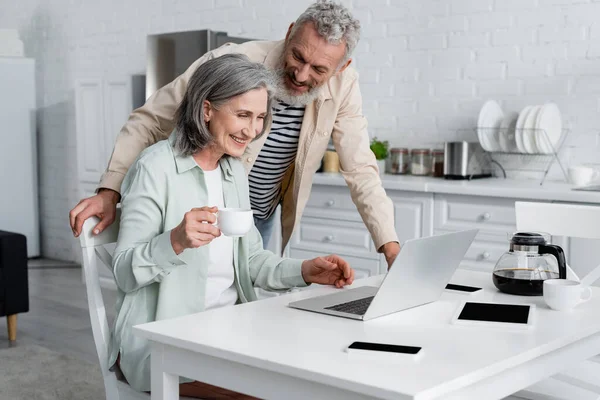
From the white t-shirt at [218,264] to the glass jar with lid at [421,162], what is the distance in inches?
91.2

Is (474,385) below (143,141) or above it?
below

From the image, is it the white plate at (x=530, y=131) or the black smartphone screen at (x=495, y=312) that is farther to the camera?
the white plate at (x=530, y=131)

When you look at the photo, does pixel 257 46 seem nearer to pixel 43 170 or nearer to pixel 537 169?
pixel 537 169

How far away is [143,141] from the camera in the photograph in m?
2.27

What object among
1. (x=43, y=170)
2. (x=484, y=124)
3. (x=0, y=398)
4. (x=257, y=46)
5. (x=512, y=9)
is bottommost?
(x=0, y=398)

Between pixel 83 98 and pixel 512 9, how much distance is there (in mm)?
3036

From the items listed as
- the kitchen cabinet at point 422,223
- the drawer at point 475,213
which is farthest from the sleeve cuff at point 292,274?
the drawer at point 475,213

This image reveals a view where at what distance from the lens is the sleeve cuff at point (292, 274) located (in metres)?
2.00

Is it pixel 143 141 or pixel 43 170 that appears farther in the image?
pixel 43 170

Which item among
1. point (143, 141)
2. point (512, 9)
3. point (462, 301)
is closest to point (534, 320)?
point (462, 301)

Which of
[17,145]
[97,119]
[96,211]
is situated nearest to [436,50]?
[97,119]

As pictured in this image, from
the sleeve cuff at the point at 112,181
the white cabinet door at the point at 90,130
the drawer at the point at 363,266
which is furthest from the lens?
the white cabinet door at the point at 90,130

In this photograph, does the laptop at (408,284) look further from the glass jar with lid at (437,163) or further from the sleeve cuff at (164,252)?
the glass jar with lid at (437,163)

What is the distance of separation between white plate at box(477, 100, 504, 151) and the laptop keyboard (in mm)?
2359
